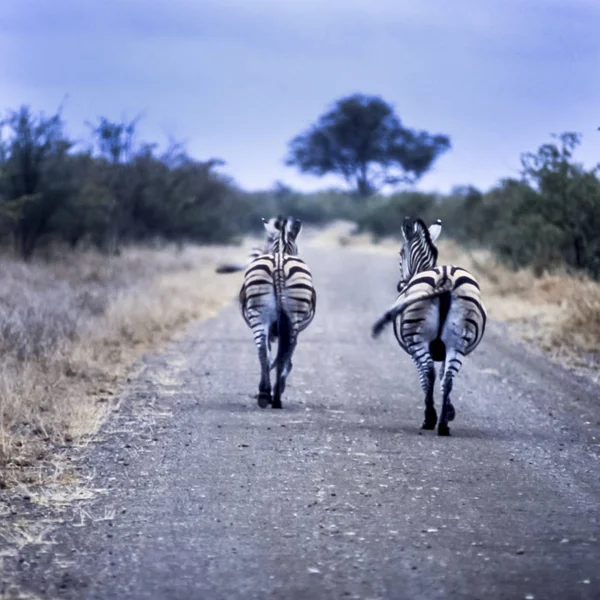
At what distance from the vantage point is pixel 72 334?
14031 millimetres

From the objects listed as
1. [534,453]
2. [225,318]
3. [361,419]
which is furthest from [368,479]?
[225,318]

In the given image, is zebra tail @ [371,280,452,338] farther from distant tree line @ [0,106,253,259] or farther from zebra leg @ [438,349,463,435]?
distant tree line @ [0,106,253,259]

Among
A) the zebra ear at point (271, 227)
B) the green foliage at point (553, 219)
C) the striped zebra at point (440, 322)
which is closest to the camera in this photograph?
the striped zebra at point (440, 322)

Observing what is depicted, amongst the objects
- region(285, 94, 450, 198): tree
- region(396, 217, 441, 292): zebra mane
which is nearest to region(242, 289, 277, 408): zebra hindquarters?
region(396, 217, 441, 292): zebra mane

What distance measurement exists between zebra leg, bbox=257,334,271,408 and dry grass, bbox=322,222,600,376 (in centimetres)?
491

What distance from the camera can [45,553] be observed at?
5.51m

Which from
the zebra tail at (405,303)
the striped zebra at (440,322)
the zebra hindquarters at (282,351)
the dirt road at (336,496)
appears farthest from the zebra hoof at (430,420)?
the zebra hindquarters at (282,351)

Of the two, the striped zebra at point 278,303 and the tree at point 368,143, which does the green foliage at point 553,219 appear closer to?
the striped zebra at point 278,303

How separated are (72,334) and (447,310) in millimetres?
6633

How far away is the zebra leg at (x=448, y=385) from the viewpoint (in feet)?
29.1

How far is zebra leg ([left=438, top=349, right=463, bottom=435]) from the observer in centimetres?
888

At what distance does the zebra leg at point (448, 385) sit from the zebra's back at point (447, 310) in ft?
0.29

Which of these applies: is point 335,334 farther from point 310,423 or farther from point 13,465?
point 13,465

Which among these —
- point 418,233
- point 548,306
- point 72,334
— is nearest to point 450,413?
point 418,233
